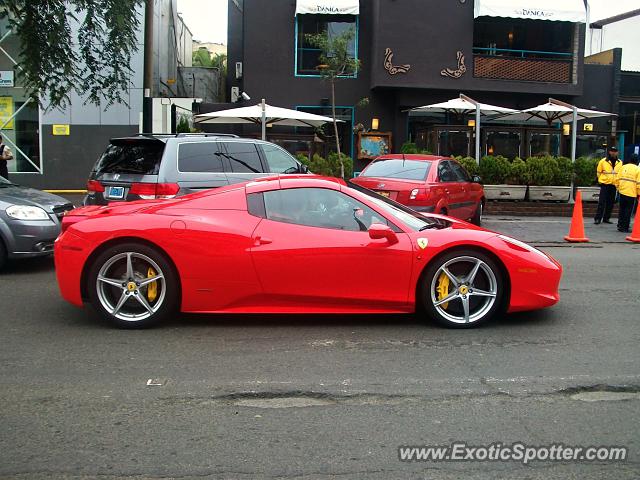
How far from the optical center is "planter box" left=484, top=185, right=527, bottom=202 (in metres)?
17.3

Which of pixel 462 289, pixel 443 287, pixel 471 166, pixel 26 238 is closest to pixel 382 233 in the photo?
pixel 443 287

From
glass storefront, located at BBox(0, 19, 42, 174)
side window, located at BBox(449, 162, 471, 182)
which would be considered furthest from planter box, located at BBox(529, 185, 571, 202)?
glass storefront, located at BBox(0, 19, 42, 174)

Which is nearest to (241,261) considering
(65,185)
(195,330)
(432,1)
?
(195,330)

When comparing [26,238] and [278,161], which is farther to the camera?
[278,161]

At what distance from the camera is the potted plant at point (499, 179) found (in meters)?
17.2

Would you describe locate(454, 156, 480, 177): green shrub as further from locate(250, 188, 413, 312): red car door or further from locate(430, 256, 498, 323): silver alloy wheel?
locate(250, 188, 413, 312): red car door

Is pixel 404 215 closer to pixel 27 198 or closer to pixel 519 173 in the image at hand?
pixel 27 198

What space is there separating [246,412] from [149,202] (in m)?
2.89

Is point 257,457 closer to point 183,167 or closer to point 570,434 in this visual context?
point 570,434

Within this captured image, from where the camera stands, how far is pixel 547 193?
17375mm

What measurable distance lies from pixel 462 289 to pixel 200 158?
14.9 feet

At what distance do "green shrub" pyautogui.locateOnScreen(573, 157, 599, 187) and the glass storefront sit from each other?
1552cm

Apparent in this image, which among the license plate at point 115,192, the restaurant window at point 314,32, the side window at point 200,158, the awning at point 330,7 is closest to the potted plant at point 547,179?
the restaurant window at point 314,32

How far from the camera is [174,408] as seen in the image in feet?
13.9
